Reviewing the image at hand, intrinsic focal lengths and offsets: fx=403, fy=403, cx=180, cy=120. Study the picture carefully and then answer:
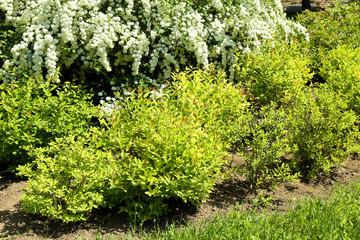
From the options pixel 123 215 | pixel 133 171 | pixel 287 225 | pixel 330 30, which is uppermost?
pixel 330 30

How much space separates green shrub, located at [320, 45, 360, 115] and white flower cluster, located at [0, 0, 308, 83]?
1.31 meters

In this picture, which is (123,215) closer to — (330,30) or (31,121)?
(31,121)

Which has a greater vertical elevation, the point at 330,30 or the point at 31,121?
the point at 330,30

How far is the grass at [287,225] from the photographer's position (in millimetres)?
3361

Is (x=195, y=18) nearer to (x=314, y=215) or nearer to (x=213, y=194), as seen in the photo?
(x=213, y=194)

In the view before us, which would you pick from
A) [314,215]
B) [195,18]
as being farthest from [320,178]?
[195,18]

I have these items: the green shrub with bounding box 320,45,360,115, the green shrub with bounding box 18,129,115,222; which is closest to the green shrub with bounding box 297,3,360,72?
the green shrub with bounding box 320,45,360,115

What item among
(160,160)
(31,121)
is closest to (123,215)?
(160,160)

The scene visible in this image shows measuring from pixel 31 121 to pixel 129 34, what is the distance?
1891mm

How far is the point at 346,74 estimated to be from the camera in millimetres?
6289

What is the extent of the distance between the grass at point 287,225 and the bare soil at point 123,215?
0.63ft

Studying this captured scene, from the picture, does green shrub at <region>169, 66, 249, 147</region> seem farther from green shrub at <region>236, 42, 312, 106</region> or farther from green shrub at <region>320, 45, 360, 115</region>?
green shrub at <region>320, 45, 360, 115</region>

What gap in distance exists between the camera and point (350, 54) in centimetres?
705

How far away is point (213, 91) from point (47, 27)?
2381 millimetres
